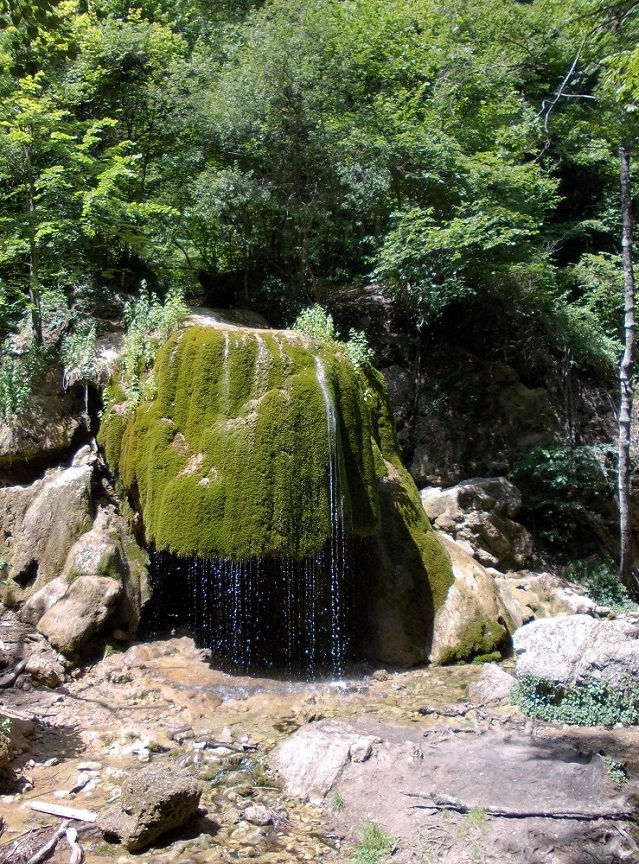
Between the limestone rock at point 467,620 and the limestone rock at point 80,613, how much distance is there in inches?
143

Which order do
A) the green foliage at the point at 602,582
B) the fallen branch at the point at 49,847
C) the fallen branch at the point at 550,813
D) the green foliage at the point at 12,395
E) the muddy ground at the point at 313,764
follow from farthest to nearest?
the green foliage at the point at 602,582 < the green foliage at the point at 12,395 < the fallen branch at the point at 550,813 < the muddy ground at the point at 313,764 < the fallen branch at the point at 49,847

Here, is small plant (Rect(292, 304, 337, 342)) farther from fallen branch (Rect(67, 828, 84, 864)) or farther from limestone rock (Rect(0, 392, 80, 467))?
fallen branch (Rect(67, 828, 84, 864))

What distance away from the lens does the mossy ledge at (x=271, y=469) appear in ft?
23.1

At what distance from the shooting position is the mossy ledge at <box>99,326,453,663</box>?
7.04 metres

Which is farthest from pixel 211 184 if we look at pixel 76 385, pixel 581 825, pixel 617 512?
pixel 581 825

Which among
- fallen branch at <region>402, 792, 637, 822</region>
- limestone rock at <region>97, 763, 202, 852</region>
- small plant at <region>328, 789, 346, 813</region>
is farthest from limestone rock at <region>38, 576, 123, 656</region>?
fallen branch at <region>402, 792, 637, 822</region>

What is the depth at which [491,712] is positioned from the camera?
20.4 feet

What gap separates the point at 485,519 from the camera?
1008cm

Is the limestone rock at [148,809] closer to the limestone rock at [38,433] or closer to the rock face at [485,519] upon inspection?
the limestone rock at [38,433]

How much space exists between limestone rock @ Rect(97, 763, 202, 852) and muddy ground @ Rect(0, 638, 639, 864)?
9cm

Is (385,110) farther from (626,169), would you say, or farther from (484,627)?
(484,627)

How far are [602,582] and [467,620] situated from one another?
3.75 metres

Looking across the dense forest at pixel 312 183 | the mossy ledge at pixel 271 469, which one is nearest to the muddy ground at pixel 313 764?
the mossy ledge at pixel 271 469

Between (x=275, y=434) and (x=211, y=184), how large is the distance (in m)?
6.07
